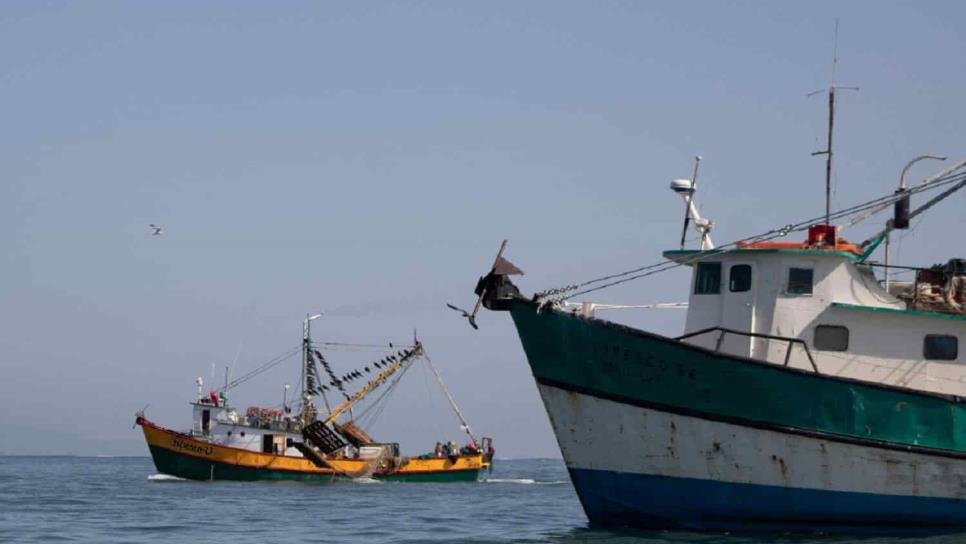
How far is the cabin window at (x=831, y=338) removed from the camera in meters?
24.7

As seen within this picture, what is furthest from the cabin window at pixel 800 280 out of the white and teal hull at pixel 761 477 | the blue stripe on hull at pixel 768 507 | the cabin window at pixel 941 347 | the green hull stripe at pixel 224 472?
the green hull stripe at pixel 224 472

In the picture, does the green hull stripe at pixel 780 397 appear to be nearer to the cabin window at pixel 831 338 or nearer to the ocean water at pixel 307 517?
the cabin window at pixel 831 338

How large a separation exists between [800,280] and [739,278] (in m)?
1.07

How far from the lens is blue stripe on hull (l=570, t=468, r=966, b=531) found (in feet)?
77.6

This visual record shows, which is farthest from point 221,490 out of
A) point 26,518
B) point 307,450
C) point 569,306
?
point 569,306

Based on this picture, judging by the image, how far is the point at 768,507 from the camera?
23.9 m

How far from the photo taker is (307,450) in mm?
55719

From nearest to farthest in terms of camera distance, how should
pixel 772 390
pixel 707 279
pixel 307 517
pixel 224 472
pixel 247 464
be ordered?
pixel 772 390, pixel 707 279, pixel 307 517, pixel 247 464, pixel 224 472

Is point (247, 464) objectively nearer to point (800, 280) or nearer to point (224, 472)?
point (224, 472)

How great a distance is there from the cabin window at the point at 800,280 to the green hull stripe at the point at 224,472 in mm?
33177

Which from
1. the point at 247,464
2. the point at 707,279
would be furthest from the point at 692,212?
the point at 247,464

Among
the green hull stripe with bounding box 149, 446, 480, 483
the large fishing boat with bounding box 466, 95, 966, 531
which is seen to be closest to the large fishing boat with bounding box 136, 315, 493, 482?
the green hull stripe with bounding box 149, 446, 480, 483

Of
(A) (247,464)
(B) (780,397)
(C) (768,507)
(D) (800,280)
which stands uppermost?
(D) (800,280)

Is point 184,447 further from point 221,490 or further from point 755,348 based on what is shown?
point 755,348
